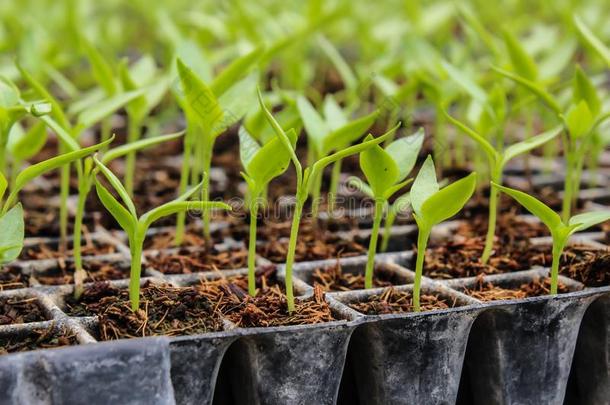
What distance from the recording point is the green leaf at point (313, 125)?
157cm

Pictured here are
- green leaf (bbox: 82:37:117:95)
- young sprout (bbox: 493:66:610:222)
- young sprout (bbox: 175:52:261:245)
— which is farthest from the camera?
green leaf (bbox: 82:37:117:95)

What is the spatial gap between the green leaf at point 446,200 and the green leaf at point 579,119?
0.45 m

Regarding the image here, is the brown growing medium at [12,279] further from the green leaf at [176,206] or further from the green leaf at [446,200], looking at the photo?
the green leaf at [446,200]

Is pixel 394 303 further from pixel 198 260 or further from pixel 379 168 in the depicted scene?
pixel 198 260

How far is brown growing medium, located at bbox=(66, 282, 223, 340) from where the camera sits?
1.19m

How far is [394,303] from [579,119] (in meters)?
0.53

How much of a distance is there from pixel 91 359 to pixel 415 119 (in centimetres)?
192

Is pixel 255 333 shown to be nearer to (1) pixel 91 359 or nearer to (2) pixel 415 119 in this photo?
(1) pixel 91 359

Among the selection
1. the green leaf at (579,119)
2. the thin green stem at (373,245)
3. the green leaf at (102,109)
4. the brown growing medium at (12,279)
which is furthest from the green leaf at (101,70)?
the green leaf at (579,119)

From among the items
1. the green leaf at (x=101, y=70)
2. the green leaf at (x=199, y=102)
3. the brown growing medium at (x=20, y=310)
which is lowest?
the brown growing medium at (x=20, y=310)

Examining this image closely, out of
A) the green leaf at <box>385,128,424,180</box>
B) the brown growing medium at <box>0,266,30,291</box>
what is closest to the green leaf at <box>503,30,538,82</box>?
the green leaf at <box>385,128,424,180</box>

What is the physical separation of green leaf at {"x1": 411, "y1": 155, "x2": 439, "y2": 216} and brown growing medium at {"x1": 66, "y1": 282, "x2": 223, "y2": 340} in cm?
33

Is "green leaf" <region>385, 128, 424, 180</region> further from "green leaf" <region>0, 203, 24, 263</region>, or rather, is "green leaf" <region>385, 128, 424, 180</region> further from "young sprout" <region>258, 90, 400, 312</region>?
"green leaf" <region>0, 203, 24, 263</region>

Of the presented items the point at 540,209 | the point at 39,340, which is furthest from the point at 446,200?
the point at 39,340
